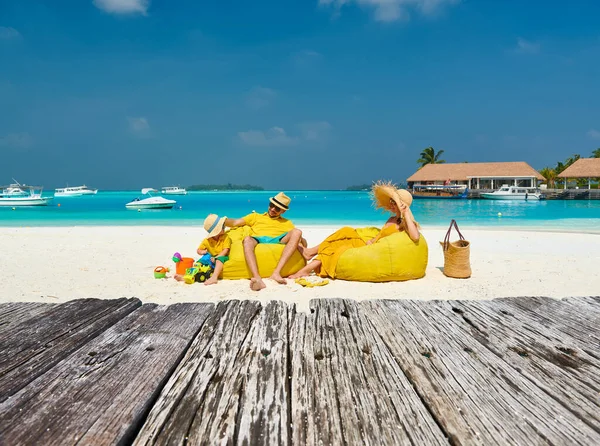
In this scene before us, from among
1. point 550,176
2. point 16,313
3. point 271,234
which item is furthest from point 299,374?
point 550,176

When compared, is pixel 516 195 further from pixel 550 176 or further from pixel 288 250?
pixel 288 250

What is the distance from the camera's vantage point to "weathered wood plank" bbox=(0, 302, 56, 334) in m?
1.86

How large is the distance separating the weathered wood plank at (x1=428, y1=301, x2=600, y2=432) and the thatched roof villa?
54.2 metres

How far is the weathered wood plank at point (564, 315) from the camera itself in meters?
1.72

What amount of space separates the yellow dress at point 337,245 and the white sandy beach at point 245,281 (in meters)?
0.25

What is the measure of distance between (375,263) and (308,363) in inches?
150

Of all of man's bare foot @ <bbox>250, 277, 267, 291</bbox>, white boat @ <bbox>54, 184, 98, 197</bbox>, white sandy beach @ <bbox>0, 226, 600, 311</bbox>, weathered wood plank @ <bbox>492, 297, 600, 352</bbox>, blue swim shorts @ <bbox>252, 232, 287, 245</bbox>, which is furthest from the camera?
white boat @ <bbox>54, 184, 98, 197</bbox>

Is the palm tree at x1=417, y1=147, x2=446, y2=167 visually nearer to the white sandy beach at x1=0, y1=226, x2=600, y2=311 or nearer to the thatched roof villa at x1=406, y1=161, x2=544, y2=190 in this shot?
the thatched roof villa at x1=406, y1=161, x2=544, y2=190

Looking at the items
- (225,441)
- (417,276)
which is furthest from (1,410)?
(417,276)

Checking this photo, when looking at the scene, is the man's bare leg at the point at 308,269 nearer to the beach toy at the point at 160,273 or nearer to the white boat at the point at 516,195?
the beach toy at the point at 160,273

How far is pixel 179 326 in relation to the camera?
183 centimetres

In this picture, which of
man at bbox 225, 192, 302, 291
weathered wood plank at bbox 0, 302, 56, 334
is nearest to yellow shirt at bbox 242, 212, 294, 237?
man at bbox 225, 192, 302, 291

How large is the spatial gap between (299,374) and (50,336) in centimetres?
113

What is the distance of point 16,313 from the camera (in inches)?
79.0
